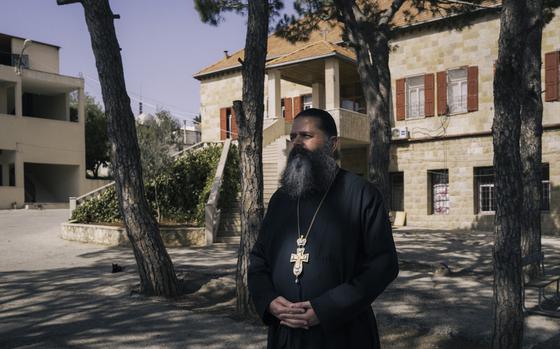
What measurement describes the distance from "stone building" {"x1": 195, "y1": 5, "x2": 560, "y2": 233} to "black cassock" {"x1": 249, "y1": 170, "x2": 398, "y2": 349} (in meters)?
15.8

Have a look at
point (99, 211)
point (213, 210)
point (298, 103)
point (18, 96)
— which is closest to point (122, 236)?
point (213, 210)

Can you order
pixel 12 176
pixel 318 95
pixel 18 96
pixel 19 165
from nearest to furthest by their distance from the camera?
pixel 318 95 → pixel 19 165 → pixel 18 96 → pixel 12 176

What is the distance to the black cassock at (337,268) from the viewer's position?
2420 mm

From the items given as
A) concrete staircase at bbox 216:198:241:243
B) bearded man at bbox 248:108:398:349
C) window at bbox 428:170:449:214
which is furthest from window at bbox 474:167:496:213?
bearded man at bbox 248:108:398:349

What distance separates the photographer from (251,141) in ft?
21.7

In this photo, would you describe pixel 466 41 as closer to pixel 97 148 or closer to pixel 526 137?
pixel 526 137

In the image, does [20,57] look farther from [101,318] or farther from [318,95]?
[101,318]

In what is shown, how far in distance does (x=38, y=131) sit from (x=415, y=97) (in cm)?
2097

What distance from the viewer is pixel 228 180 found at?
57.3 feet

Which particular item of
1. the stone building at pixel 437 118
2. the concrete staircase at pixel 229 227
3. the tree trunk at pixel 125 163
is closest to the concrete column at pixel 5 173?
the stone building at pixel 437 118

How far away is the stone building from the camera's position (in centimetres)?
1819

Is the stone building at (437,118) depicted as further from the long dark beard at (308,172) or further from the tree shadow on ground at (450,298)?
the long dark beard at (308,172)

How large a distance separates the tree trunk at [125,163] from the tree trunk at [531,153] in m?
5.54

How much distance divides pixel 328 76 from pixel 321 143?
17.9 meters
